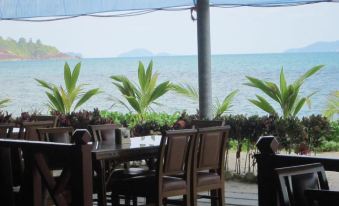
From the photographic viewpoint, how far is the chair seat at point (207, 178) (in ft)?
17.6

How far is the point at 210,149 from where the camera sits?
5367 millimetres

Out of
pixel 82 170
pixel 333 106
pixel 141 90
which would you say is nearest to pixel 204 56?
pixel 141 90

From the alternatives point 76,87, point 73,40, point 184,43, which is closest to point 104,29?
point 73,40

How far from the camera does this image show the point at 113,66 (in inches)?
1866

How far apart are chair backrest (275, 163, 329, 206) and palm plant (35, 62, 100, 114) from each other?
6638 millimetres

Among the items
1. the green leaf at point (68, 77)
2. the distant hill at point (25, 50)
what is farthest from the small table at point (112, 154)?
the distant hill at point (25, 50)

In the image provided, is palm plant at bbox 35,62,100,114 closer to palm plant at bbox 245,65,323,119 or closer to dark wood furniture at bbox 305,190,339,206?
palm plant at bbox 245,65,323,119

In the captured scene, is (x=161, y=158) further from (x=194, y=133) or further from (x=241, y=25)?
(x=241, y=25)

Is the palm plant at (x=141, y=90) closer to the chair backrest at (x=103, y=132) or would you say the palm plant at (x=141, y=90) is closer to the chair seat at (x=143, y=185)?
the chair backrest at (x=103, y=132)

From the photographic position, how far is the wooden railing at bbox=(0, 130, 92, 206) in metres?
3.99

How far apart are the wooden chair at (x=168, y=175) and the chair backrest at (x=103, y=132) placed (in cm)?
116

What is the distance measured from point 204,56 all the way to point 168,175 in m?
2.71

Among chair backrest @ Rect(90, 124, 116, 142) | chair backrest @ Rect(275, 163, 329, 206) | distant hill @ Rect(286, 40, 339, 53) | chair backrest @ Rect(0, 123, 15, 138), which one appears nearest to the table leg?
chair backrest @ Rect(90, 124, 116, 142)

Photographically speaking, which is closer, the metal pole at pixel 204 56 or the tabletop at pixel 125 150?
the tabletop at pixel 125 150
